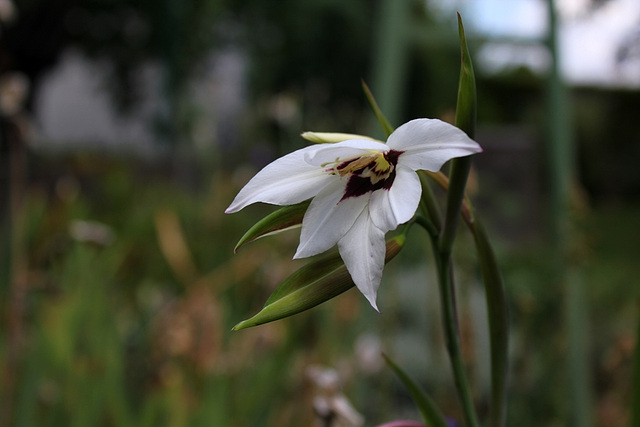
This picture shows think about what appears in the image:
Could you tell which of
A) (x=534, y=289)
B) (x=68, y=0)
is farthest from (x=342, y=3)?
(x=534, y=289)

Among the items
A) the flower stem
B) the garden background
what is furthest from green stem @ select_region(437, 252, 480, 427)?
the garden background

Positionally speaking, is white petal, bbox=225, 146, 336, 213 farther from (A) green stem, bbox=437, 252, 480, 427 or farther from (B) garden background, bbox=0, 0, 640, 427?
(B) garden background, bbox=0, 0, 640, 427

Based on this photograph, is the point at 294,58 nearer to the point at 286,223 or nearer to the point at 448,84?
the point at 448,84

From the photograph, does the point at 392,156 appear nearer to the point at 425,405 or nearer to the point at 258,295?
the point at 425,405

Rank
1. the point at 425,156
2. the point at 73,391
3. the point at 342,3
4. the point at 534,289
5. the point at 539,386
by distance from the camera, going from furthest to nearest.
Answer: the point at 342,3 < the point at 534,289 < the point at 539,386 < the point at 73,391 < the point at 425,156

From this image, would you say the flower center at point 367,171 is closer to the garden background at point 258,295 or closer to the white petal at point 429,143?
the white petal at point 429,143

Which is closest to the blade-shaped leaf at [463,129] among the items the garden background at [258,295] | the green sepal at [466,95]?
the green sepal at [466,95]

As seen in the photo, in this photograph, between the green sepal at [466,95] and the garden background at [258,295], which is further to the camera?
the garden background at [258,295]

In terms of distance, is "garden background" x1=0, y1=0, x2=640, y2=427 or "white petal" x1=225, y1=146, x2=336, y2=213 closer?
"white petal" x1=225, y1=146, x2=336, y2=213
